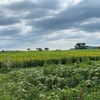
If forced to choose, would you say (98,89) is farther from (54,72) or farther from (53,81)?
(54,72)

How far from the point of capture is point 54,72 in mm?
12320

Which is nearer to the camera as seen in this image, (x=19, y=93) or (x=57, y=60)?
(x=19, y=93)

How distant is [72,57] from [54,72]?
665 inches

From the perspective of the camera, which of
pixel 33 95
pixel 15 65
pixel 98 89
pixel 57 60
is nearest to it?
pixel 33 95

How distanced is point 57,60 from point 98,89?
18941mm

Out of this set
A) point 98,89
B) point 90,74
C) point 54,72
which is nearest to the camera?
point 98,89

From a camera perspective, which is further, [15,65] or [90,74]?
[15,65]

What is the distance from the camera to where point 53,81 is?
35.0ft

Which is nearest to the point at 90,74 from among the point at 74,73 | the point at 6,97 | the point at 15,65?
the point at 74,73

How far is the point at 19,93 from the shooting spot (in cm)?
827

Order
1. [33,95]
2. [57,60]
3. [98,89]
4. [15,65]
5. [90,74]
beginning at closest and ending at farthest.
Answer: [33,95] < [98,89] < [90,74] < [15,65] < [57,60]

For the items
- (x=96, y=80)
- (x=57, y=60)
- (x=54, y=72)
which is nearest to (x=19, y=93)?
(x=96, y=80)

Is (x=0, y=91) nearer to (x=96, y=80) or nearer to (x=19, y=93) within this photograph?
(x=19, y=93)

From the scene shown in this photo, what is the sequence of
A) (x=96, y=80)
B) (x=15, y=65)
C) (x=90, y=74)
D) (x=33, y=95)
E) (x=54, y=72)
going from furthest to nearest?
(x=15, y=65) < (x=54, y=72) < (x=90, y=74) < (x=96, y=80) < (x=33, y=95)
